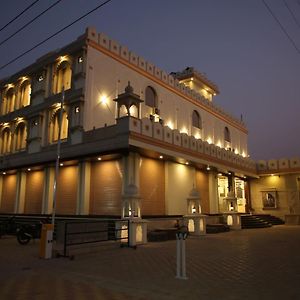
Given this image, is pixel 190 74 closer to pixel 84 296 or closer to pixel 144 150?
pixel 144 150

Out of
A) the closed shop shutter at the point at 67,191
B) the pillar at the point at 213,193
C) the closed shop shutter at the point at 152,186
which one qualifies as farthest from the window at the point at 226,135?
the closed shop shutter at the point at 67,191

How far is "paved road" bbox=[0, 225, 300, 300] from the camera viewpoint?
20.5 ft

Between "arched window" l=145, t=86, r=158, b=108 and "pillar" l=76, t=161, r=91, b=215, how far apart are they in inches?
301

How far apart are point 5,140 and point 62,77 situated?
9.52 m

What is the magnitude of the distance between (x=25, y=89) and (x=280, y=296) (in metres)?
27.4

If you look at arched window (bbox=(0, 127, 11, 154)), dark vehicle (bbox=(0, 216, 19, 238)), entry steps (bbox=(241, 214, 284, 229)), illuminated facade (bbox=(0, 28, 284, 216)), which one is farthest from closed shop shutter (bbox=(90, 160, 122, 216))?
entry steps (bbox=(241, 214, 284, 229))

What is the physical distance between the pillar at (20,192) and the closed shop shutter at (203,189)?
47.1ft

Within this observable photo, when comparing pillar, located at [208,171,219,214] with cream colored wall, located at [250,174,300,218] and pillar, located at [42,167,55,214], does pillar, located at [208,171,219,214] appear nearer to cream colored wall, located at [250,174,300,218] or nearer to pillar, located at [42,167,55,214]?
cream colored wall, located at [250,174,300,218]

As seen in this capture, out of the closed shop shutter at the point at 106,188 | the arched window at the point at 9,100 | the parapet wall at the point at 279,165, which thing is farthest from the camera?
the parapet wall at the point at 279,165

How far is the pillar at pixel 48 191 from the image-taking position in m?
22.8

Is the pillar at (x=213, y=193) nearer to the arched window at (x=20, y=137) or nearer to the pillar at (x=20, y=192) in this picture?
the pillar at (x=20, y=192)

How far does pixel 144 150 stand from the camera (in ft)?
60.4

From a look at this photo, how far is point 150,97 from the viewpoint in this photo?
2523 cm

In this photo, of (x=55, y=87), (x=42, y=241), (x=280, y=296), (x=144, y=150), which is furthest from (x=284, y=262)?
(x=55, y=87)
